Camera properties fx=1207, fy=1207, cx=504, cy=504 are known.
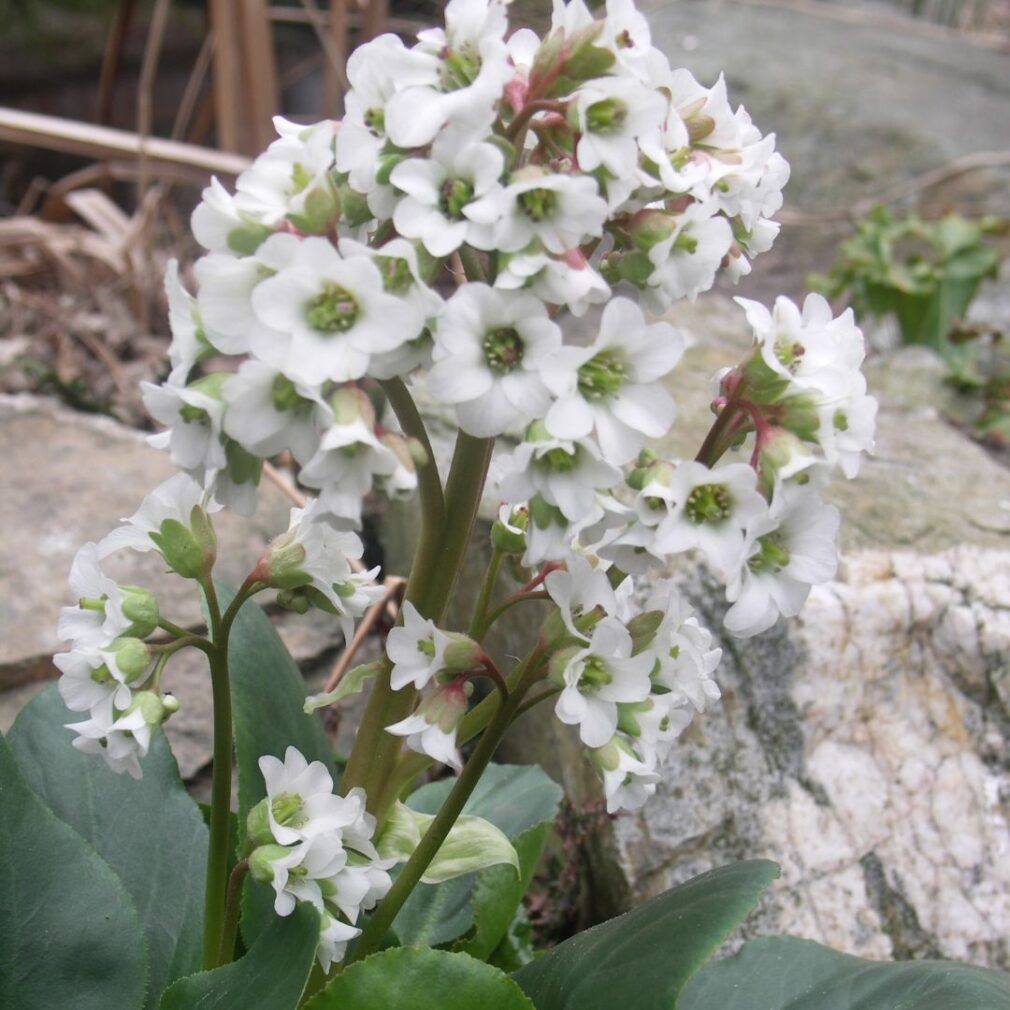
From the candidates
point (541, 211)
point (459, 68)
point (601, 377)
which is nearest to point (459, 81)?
point (459, 68)

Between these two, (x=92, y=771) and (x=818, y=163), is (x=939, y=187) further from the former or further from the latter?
(x=92, y=771)

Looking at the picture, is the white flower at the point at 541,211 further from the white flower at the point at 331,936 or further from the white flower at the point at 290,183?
the white flower at the point at 331,936

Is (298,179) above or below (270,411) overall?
above

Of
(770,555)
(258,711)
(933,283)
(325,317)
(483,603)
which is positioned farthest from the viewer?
(933,283)

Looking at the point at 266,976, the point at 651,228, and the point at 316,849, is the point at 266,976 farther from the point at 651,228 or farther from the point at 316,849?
the point at 651,228

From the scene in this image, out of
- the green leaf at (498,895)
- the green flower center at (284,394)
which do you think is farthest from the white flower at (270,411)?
the green leaf at (498,895)

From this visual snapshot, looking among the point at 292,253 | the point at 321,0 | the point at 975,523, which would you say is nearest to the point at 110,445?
the point at 975,523
